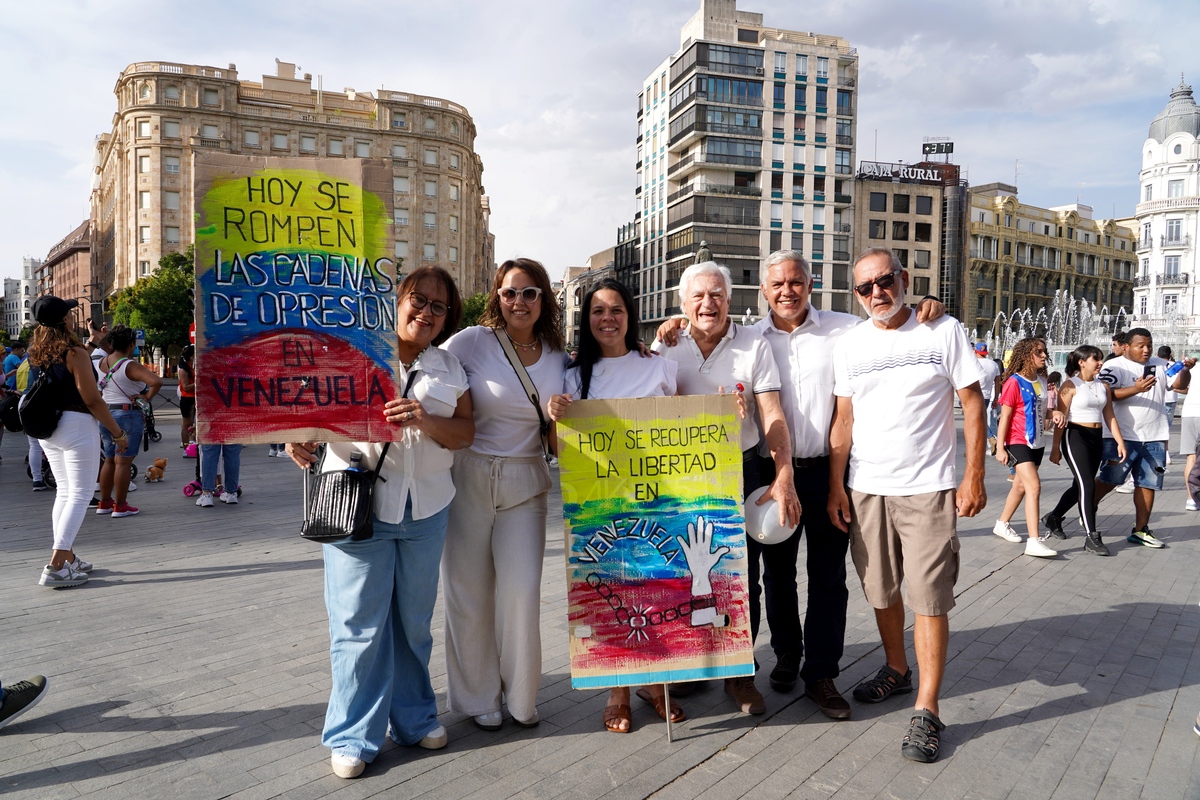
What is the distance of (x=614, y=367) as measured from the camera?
3697mm

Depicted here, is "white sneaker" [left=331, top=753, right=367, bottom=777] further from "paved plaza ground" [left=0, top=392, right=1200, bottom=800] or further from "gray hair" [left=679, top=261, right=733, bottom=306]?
"gray hair" [left=679, top=261, right=733, bottom=306]

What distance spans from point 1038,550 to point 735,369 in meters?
4.80

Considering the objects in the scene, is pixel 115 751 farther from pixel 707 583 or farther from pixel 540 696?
pixel 707 583

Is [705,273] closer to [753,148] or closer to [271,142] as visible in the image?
[753,148]

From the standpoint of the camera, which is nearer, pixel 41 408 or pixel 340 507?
pixel 340 507

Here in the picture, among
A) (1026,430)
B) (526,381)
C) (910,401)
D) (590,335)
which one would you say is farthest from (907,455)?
(1026,430)

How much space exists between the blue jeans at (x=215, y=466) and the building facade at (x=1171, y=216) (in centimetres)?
7158

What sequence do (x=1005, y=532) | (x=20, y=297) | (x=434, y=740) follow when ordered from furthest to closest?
1. (x=20, y=297)
2. (x=1005, y=532)
3. (x=434, y=740)

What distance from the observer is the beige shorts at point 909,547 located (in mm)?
3561

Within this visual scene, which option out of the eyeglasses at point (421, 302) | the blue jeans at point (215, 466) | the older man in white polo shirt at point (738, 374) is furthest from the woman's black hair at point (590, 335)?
the blue jeans at point (215, 466)

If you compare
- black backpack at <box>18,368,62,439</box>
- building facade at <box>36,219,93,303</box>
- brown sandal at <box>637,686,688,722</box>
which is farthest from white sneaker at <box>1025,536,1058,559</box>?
building facade at <box>36,219,93,303</box>

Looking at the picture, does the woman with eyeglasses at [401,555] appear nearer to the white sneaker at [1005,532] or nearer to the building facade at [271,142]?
the white sneaker at [1005,532]

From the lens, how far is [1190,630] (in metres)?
5.14

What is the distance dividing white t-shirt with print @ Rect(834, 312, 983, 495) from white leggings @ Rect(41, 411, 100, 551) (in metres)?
5.38
